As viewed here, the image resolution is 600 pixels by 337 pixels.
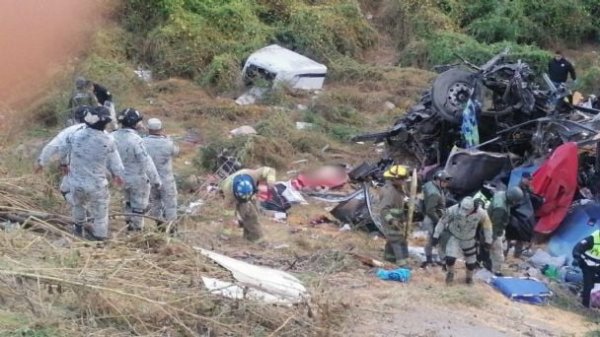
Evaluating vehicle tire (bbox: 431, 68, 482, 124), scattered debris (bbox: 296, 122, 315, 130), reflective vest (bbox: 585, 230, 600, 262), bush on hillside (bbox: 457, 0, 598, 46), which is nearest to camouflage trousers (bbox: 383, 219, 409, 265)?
reflective vest (bbox: 585, 230, 600, 262)

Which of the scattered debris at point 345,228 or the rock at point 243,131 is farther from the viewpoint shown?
the rock at point 243,131

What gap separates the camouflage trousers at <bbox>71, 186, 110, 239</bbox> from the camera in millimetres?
8375

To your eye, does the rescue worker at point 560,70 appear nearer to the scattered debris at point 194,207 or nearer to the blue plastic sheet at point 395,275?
the scattered debris at point 194,207

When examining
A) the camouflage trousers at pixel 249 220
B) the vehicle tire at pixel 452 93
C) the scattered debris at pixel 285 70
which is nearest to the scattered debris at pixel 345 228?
the camouflage trousers at pixel 249 220

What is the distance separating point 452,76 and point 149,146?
473 centimetres

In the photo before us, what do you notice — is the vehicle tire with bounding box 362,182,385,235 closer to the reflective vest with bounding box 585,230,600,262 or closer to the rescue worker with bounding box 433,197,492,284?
the rescue worker with bounding box 433,197,492,284

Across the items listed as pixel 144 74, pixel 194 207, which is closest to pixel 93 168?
pixel 194 207

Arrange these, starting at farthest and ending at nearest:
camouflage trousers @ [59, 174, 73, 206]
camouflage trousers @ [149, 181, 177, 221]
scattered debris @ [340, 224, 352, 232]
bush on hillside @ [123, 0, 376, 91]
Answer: bush on hillside @ [123, 0, 376, 91], scattered debris @ [340, 224, 352, 232], camouflage trousers @ [149, 181, 177, 221], camouflage trousers @ [59, 174, 73, 206]

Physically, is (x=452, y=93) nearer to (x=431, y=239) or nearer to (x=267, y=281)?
(x=431, y=239)

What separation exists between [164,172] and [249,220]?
3.15ft

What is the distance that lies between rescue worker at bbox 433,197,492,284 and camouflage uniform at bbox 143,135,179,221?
2.62 m

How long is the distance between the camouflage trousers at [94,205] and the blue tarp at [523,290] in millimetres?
3645

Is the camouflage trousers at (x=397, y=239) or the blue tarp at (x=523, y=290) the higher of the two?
the camouflage trousers at (x=397, y=239)

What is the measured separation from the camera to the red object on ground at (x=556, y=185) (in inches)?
414
